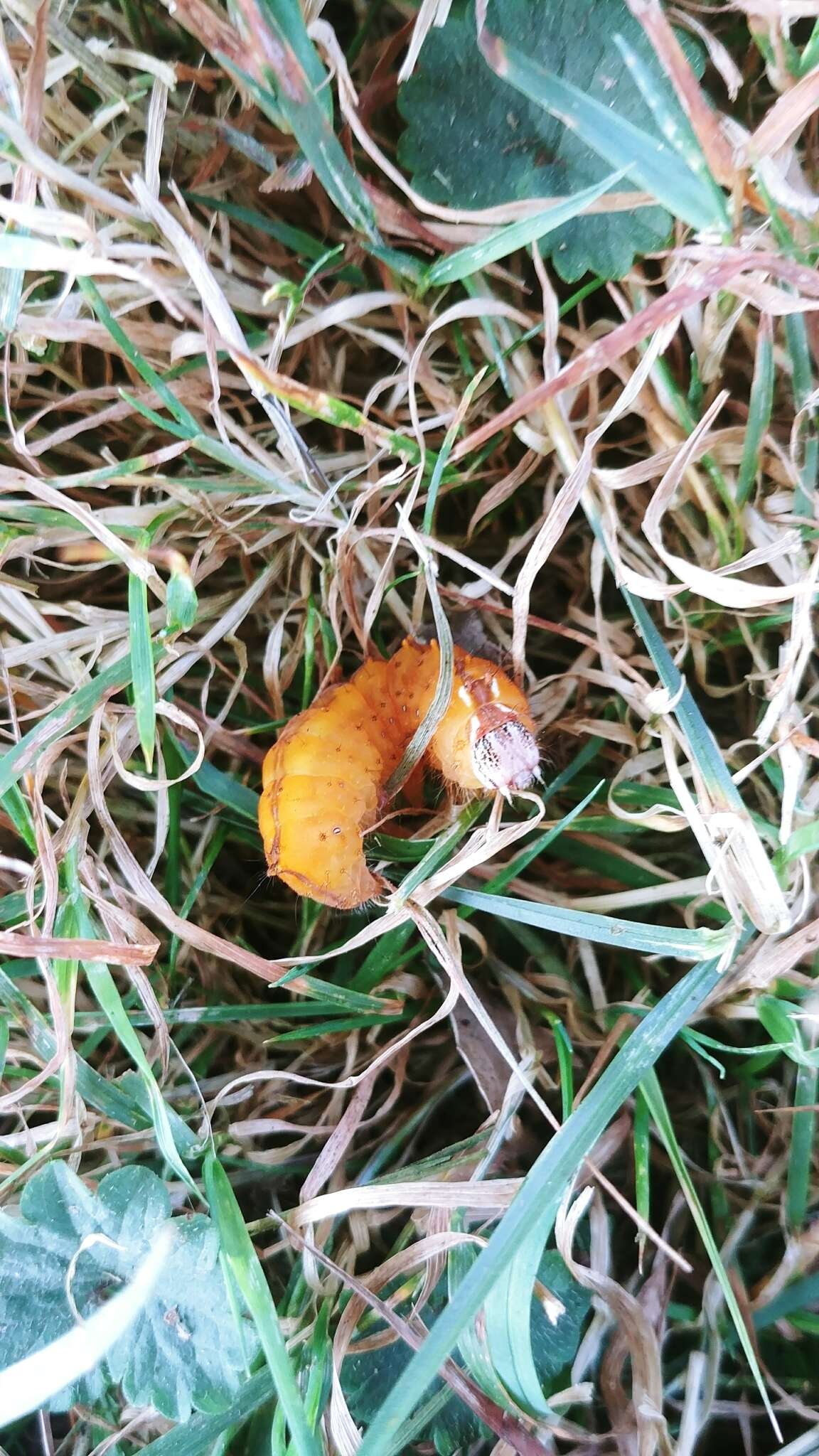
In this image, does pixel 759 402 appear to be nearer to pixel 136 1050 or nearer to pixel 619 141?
pixel 619 141

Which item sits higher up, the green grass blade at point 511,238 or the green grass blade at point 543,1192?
the green grass blade at point 511,238

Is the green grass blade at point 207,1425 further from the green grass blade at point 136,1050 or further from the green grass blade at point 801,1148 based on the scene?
the green grass blade at point 801,1148

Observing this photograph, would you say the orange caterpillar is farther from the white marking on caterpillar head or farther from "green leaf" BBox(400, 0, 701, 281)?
"green leaf" BBox(400, 0, 701, 281)

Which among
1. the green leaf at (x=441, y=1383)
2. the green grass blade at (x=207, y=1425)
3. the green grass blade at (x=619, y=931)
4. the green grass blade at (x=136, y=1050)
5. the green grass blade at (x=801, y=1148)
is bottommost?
the green grass blade at (x=207, y=1425)

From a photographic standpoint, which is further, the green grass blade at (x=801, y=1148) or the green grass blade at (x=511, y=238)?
the green grass blade at (x=801, y=1148)

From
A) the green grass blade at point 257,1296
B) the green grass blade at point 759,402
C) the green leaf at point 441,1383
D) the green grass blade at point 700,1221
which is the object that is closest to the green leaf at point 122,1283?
the green grass blade at point 257,1296

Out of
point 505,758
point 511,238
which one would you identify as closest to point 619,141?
point 511,238

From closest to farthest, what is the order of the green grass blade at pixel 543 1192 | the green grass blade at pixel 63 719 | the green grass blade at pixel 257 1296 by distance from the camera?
the green grass blade at pixel 543 1192
the green grass blade at pixel 257 1296
the green grass blade at pixel 63 719
